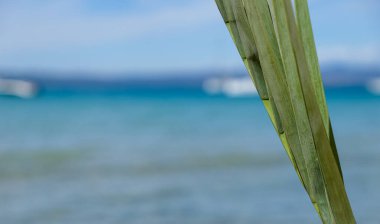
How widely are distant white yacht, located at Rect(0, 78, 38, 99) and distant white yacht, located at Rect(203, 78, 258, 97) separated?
1438 cm

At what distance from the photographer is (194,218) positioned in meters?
5.66

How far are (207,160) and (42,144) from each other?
3.88 m

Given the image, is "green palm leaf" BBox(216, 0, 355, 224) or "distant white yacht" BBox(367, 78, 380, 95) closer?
"green palm leaf" BBox(216, 0, 355, 224)

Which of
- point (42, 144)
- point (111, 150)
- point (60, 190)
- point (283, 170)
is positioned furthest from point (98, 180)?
point (42, 144)

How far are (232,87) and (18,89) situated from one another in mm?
16432

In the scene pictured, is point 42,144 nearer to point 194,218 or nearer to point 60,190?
point 60,190

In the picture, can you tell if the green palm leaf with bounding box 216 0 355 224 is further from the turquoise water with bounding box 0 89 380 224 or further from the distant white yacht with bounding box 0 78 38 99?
the distant white yacht with bounding box 0 78 38 99

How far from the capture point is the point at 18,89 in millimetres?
47906

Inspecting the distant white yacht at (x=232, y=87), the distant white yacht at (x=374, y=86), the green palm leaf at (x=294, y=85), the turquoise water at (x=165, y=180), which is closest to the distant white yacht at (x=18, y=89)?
the distant white yacht at (x=232, y=87)

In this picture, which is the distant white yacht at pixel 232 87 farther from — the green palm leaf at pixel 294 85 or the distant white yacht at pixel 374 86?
the green palm leaf at pixel 294 85

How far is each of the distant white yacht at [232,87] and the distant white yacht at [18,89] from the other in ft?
47.2

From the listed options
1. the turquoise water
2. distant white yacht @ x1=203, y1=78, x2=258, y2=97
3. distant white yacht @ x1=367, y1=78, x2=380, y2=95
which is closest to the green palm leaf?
the turquoise water

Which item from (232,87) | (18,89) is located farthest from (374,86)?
(18,89)

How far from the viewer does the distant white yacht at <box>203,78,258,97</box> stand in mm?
49625
